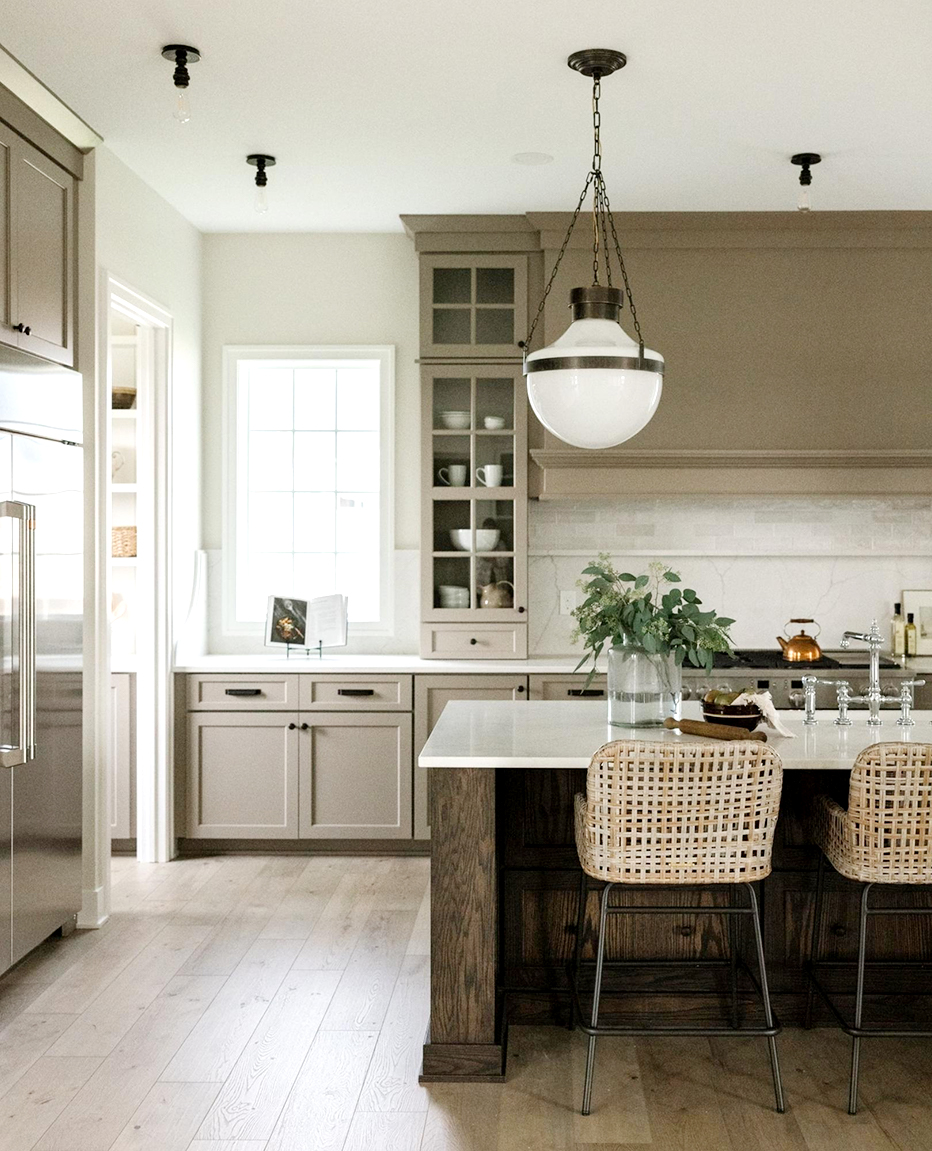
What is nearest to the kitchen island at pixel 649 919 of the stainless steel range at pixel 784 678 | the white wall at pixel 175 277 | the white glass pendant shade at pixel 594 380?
the white glass pendant shade at pixel 594 380

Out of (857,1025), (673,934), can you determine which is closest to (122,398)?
(673,934)

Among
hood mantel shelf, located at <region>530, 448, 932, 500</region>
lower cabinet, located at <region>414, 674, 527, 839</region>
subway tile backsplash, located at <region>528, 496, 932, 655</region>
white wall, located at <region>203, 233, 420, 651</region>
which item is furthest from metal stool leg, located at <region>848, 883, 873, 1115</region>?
white wall, located at <region>203, 233, 420, 651</region>

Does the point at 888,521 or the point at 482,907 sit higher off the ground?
the point at 888,521

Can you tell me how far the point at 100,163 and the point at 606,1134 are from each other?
3.59 meters

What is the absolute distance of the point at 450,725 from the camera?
3.54 metres

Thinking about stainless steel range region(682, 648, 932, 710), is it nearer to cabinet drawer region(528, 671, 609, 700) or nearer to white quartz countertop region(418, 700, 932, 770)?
cabinet drawer region(528, 671, 609, 700)

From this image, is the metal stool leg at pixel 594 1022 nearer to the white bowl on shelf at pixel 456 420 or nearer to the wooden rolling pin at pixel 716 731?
the wooden rolling pin at pixel 716 731

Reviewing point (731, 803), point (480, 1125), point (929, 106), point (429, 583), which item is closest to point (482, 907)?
point (480, 1125)

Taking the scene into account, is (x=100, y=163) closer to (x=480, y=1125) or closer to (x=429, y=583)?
(x=429, y=583)

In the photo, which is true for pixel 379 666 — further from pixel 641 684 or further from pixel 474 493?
pixel 641 684

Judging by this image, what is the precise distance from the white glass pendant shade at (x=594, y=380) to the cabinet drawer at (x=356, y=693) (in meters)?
2.37

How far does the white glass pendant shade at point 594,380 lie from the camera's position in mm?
2932

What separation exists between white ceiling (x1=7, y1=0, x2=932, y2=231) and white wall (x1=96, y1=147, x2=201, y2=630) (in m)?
0.12

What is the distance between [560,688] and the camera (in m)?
5.17
